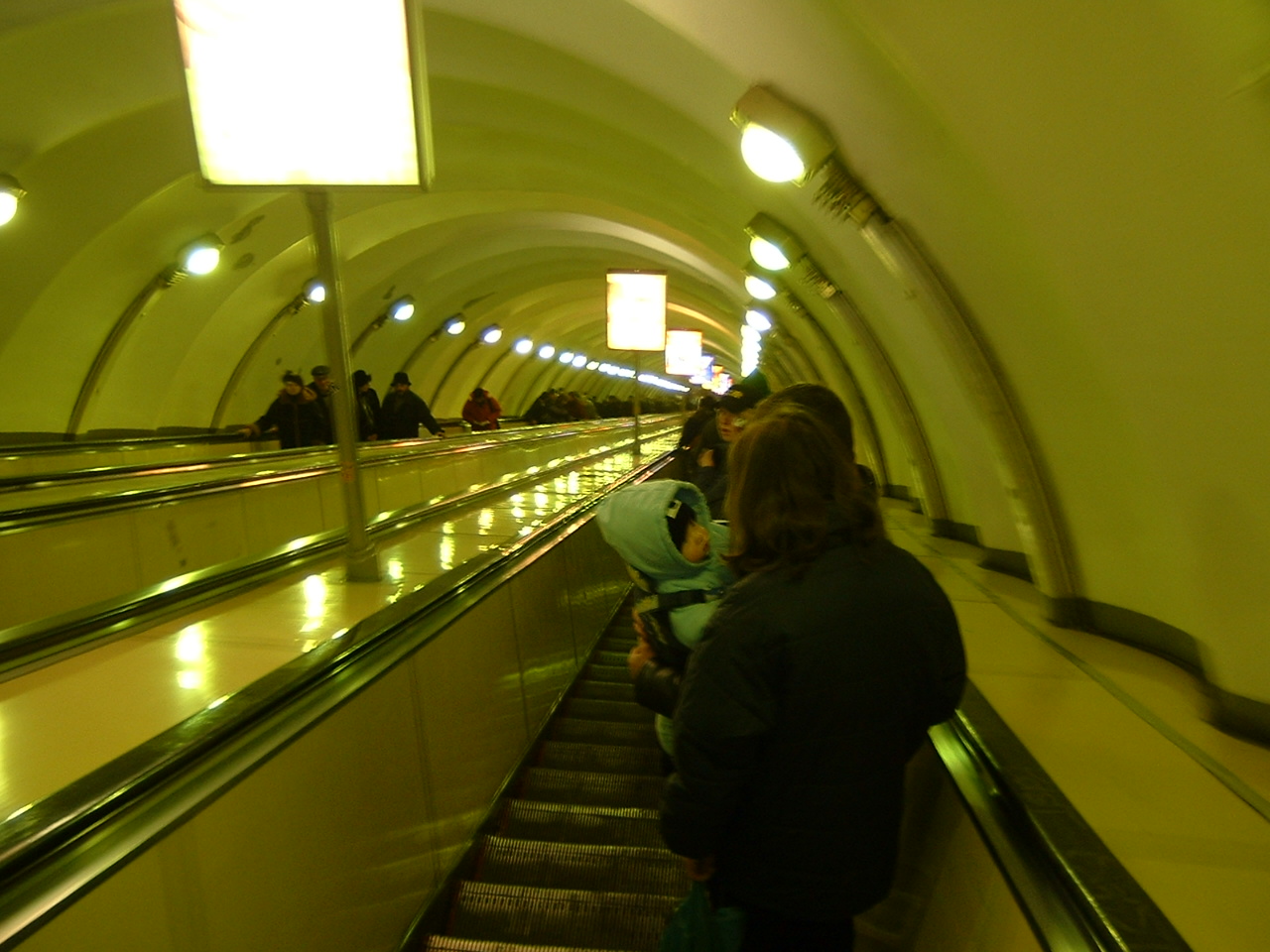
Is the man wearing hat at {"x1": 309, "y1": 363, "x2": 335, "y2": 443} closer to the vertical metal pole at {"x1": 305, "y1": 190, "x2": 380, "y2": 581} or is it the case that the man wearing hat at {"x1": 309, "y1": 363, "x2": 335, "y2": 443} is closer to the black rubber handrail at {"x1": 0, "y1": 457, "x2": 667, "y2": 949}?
the vertical metal pole at {"x1": 305, "y1": 190, "x2": 380, "y2": 581}

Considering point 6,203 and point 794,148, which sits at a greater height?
point 6,203

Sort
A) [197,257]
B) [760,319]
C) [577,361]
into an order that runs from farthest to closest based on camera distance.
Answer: [577,361] → [760,319] → [197,257]

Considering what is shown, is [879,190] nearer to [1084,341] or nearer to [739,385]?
[739,385]

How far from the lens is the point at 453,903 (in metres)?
2.71

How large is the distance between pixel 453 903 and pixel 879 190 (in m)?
3.89

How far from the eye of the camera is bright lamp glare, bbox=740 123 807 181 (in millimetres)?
4051

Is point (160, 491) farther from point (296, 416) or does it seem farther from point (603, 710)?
point (296, 416)

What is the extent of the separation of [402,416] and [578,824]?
8.30 meters

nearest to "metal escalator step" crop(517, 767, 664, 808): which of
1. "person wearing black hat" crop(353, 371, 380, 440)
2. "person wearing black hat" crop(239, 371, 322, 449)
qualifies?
"person wearing black hat" crop(239, 371, 322, 449)

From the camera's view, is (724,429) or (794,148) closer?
(794,148)

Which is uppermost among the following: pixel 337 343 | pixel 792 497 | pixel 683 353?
pixel 683 353

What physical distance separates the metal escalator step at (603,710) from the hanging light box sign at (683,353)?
41.1 ft

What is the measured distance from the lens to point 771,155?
4.14 meters

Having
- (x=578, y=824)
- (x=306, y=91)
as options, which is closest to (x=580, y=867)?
(x=578, y=824)
